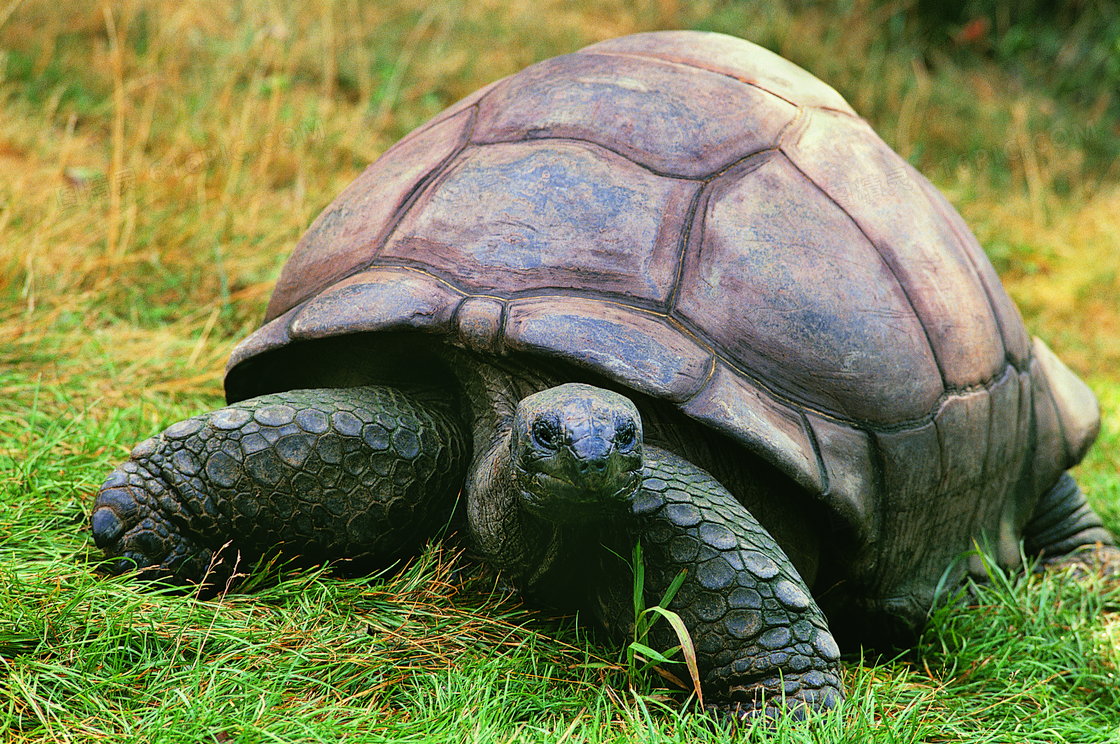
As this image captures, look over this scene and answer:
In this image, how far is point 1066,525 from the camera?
11.8 ft

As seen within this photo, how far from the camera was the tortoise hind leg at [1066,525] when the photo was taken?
11.6 ft

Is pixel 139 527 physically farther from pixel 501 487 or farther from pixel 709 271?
pixel 709 271

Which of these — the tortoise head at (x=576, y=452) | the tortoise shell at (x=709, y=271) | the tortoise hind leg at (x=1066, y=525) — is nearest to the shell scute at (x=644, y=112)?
the tortoise shell at (x=709, y=271)

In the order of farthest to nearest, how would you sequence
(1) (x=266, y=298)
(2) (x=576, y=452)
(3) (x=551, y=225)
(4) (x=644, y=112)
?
(1) (x=266, y=298) < (4) (x=644, y=112) < (3) (x=551, y=225) < (2) (x=576, y=452)

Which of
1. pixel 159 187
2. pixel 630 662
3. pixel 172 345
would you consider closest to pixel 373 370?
pixel 630 662

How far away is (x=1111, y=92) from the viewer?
30.5 feet

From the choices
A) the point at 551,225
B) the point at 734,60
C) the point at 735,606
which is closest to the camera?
the point at 735,606

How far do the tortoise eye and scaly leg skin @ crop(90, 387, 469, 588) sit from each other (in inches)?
20.4

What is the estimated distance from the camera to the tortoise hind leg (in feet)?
11.6

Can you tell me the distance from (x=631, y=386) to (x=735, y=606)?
1.70 feet

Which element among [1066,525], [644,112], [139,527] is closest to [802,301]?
[644,112]

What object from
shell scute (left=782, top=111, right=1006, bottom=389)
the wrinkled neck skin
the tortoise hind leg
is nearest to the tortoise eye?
the wrinkled neck skin

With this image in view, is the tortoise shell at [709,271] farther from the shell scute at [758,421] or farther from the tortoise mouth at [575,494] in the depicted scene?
the tortoise mouth at [575,494]

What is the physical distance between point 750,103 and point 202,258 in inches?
114
